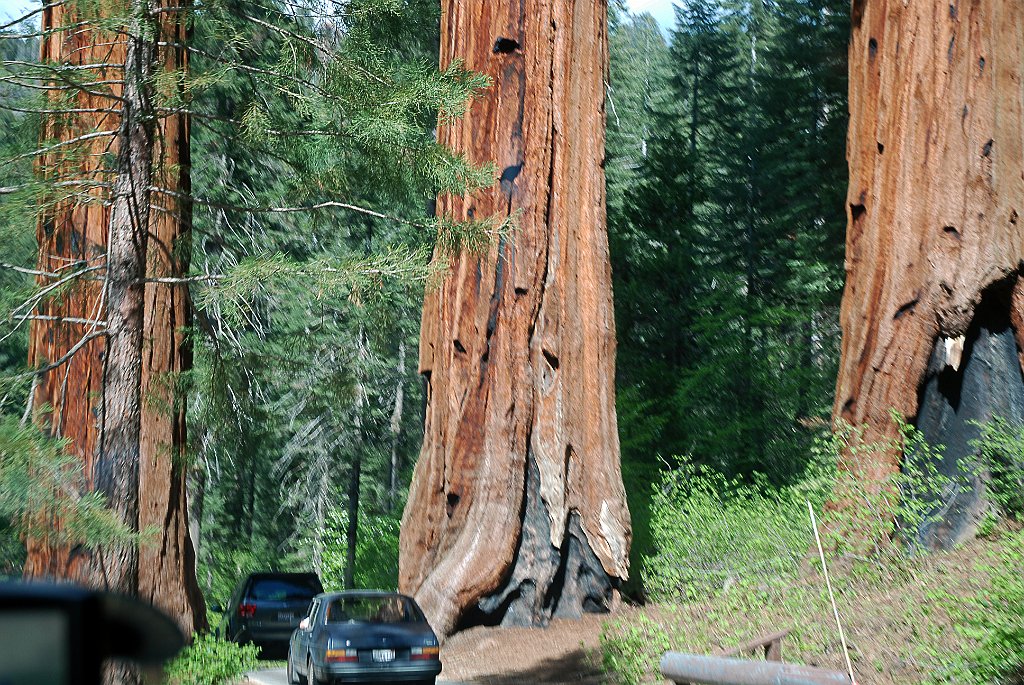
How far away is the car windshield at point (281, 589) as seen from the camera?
2072 centimetres

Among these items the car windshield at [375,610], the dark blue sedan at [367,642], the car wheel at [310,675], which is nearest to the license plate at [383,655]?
the dark blue sedan at [367,642]

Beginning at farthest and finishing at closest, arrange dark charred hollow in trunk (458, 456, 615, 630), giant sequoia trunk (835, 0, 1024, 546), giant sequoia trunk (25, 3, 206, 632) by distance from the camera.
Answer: dark charred hollow in trunk (458, 456, 615, 630)
giant sequoia trunk (835, 0, 1024, 546)
giant sequoia trunk (25, 3, 206, 632)

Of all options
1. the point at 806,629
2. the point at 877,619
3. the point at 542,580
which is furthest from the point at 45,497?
the point at 542,580

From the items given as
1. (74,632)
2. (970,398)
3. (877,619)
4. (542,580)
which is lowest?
(542,580)

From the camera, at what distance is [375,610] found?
47.1ft

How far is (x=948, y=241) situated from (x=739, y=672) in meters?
8.65

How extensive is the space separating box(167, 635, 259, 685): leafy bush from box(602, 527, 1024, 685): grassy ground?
16.0 ft

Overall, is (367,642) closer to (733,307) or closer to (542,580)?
(542,580)

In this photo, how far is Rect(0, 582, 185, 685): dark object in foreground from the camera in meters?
1.53

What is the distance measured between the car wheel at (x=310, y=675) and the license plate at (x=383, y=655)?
2.40 ft

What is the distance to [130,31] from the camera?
33.8 ft

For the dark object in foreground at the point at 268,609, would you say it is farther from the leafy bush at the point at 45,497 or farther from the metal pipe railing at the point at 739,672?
the metal pipe railing at the point at 739,672

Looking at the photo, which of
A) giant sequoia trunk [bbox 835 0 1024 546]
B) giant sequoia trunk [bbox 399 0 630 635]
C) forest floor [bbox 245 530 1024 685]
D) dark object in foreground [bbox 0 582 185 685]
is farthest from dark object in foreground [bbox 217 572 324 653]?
dark object in foreground [bbox 0 582 185 685]

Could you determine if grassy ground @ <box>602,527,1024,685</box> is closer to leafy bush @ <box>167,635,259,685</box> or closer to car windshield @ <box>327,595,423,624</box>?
car windshield @ <box>327,595,423,624</box>
